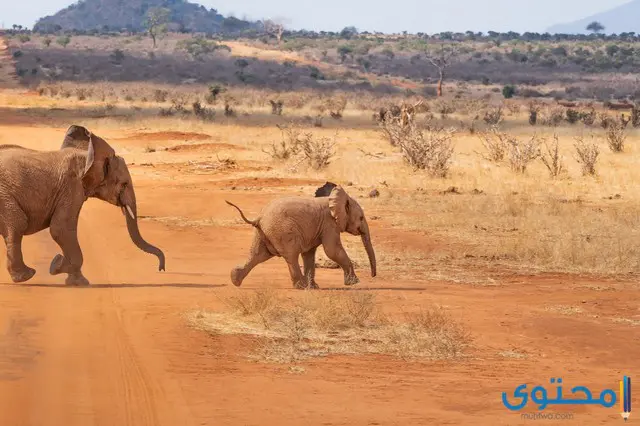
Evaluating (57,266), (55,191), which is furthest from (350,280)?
(55,191)

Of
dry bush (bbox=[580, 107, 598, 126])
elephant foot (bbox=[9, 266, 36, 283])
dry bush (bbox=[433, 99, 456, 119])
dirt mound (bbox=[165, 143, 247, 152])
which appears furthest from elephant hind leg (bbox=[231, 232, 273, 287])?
dry bush (bbox=[433, 99, 456, 119])

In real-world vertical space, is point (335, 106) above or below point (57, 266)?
below

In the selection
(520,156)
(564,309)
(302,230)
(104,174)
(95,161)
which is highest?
(95,161)

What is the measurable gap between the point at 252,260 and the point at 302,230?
0.63 m

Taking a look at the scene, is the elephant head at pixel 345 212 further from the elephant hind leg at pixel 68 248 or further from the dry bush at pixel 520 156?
the dry bush at pixel 520 156

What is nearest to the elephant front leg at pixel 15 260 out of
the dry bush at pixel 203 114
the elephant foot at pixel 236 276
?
the elephant foot at pixel 236 276

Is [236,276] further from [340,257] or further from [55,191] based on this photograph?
[55,191]

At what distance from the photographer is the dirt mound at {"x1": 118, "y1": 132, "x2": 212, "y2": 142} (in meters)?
34.0

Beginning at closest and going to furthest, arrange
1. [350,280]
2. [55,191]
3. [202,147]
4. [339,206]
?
1. [55,191]
2. [339,206]
3. [350,280]
4. [202,147]

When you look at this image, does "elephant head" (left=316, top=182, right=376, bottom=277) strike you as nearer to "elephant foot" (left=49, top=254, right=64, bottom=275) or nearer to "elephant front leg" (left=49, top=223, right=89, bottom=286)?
"elephant front leg" (left=49, top=223, right=89, bottom=286)

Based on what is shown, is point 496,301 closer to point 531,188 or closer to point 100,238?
point 100,238

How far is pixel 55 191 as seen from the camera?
1177cm

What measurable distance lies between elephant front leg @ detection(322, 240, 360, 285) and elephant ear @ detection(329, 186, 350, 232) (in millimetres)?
222

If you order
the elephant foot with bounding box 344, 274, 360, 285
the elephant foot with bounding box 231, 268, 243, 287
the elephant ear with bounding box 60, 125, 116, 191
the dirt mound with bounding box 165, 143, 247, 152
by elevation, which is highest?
the elephant ear with bounding box 60, 125, 116, 191
